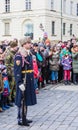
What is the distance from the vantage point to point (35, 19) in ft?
170

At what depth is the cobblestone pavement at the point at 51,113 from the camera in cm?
861

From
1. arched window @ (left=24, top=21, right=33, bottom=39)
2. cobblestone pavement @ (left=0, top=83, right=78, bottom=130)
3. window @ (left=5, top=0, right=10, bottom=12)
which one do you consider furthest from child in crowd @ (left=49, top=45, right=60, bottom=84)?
window @ (left=5, top=0, right=10, bottom=12)

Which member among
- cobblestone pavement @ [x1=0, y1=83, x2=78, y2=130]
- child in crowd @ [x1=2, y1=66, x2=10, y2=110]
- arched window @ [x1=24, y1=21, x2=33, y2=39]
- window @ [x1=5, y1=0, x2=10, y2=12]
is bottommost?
cobblestone pavement @ [x1=0, y1=83, x2=78, y2=130]

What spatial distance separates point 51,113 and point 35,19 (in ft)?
139

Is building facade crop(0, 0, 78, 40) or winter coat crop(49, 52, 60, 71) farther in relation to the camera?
building facade crop(0, 0, 78, 40)

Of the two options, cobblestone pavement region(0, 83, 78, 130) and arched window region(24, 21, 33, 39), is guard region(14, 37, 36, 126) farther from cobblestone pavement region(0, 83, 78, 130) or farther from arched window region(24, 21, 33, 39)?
arched window region(24, 21, 33, 39)

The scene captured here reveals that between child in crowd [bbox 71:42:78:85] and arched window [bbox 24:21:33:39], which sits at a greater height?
arched window [bbox 24:21:33:39]

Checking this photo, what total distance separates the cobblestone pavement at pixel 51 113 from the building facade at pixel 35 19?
36551 millimetres

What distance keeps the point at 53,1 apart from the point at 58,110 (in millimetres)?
44999

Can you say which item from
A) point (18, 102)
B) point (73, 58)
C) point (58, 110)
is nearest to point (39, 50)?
point (73, 58)

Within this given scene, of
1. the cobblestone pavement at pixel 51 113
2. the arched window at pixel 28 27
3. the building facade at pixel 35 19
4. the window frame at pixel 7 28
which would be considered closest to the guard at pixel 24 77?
the cobblestone pavement at pixel 51 113

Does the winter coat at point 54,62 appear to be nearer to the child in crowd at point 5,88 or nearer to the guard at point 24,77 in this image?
the child in crowd at point 5,88

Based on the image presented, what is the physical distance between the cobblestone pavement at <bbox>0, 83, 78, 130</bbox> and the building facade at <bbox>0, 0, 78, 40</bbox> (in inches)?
1439

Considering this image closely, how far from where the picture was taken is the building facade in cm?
5141
